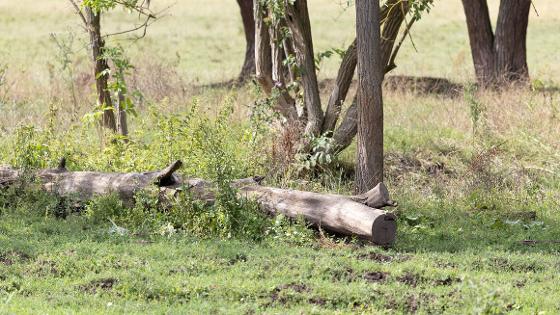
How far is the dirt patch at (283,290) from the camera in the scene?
6.70 m

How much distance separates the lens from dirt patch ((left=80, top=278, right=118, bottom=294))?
688cm

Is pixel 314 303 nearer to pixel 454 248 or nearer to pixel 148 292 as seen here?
pixel 148 292

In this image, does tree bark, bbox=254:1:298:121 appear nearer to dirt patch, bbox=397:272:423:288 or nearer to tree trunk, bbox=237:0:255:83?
dirt patch, bbox=397:272:423:288

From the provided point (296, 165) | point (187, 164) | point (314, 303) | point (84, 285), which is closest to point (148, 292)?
point (84, 285)

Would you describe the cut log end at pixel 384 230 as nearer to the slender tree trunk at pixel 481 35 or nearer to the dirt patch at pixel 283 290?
the dirt patch at pixel 283 290

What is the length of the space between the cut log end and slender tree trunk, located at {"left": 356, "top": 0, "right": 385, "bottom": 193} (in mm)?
1421

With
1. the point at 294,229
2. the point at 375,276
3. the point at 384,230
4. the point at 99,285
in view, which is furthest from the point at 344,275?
the point at 99,285

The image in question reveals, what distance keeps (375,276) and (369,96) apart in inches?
103

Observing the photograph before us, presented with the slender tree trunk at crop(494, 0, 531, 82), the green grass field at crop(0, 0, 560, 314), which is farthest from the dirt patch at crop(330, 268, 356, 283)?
the slender tree trunk at crop(494, 0, 531, 82)

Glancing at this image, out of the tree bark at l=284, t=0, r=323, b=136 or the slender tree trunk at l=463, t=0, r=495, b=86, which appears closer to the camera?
the tree bark at l=284, t=0, r=323, b=136

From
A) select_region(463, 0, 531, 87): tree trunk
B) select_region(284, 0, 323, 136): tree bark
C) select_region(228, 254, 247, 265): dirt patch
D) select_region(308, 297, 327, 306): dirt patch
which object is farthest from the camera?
select_region(463, 0, 531, 87): tree trunk

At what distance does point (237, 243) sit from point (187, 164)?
2.11m

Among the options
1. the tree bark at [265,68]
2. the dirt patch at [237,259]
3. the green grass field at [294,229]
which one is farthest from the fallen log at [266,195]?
the tree bark at [265,68]

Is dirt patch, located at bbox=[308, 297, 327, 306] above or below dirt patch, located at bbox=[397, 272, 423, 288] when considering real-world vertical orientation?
above
